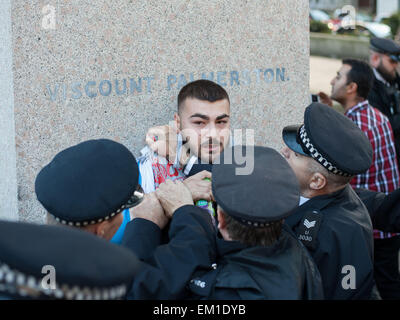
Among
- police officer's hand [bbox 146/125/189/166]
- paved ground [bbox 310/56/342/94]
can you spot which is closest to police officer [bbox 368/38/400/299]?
police officer's hand [bbox 146/125/189/166]

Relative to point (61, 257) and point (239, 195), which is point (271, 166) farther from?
point (61, 257)

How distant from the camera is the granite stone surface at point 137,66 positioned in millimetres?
2527

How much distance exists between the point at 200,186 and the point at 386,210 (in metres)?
1.05

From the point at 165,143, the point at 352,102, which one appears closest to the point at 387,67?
the point at 352,102

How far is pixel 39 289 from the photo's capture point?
4.00 ft

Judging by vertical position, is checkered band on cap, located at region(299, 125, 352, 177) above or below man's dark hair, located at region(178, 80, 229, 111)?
below

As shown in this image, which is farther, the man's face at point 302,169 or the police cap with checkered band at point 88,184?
the man's face at point 302,169

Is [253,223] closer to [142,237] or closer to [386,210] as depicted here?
[142,237]

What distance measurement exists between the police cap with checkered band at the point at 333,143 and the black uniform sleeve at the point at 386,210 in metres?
0.43

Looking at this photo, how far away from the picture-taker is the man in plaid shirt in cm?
358

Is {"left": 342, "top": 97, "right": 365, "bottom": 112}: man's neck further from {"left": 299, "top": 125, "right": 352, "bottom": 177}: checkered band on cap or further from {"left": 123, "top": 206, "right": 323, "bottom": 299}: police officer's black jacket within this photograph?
{"left": 123, "top": 206, "right": 323, "bottom": 299}: police officer's black jacket

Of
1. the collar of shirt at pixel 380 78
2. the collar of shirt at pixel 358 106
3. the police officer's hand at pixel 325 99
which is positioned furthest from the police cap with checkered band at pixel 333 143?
the collar of shirt at pixel 380 78

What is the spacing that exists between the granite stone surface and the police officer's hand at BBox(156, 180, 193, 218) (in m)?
0.68

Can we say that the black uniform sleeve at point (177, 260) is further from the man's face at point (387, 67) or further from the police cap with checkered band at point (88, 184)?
the man's face at point (387, 67)
